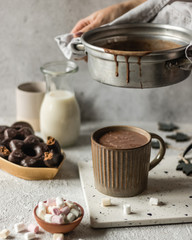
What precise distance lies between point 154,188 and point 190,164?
153mm

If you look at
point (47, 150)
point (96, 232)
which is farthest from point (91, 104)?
point (96, 232)

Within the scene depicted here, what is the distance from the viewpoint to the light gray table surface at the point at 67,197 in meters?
0.96

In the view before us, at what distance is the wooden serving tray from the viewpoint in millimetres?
1146

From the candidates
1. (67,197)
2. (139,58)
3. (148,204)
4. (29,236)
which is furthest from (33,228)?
(139,58)

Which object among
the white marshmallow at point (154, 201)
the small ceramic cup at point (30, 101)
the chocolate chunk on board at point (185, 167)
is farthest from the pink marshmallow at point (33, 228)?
the small ceramic cup at point (30, 101)

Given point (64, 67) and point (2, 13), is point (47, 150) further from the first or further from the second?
point (2, 13)

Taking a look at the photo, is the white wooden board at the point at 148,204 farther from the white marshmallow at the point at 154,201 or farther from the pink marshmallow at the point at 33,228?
the pink marshmallow at the point at 33,228

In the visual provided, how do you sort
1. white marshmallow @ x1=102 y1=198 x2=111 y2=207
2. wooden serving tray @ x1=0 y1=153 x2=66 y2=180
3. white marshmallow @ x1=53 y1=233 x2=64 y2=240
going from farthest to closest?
wooden serving tray @ x1=0 y1=153 x2=66 y2=180
white marshmallow @ x1=102 y1=198 x2=111 y2=207
white marshmallow @ x1=53 y1=233 x2=64 y2=240

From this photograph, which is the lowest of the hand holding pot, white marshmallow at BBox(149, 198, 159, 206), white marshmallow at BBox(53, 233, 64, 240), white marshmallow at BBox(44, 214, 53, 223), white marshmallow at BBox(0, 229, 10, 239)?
white marshmallow at BBox(149, 198, 159, 206)

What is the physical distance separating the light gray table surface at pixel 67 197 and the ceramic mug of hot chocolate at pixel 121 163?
8cm

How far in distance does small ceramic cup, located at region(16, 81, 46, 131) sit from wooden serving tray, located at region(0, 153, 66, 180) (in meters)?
0.32

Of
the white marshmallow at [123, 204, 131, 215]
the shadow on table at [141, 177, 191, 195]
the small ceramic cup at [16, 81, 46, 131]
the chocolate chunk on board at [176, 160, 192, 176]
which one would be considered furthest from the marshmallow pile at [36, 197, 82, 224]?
the small ceramic cup at [16, 81, 46, 131]

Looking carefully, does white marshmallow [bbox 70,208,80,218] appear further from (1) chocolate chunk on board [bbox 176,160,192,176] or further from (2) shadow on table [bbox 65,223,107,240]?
(1) chocolate chunk on board [bbox 176,160,192,176]

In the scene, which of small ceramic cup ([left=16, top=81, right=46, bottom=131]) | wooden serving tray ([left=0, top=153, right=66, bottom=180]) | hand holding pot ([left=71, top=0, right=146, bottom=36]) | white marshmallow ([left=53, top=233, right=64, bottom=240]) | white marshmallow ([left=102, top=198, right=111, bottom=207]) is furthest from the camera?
small ceramic cup ([left=16, top=81, right=46, bottom=131])
